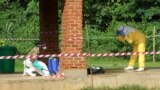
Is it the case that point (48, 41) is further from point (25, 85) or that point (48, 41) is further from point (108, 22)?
point (108, 22)

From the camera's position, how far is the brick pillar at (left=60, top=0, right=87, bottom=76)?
51.4 ft

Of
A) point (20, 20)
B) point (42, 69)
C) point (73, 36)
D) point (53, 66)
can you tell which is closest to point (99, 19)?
point (20, 20)

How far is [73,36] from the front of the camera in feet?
51.6

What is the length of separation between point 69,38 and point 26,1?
25151mm

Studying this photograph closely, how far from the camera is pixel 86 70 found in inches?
622

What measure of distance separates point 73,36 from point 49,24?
320 centimetres

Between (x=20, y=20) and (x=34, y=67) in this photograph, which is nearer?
(x=34, y=67)

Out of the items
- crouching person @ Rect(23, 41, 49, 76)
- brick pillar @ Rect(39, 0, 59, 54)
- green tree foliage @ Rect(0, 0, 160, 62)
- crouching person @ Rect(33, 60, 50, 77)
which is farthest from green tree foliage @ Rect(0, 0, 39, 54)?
crouching person @ Rect(33, 60, 50, 77)

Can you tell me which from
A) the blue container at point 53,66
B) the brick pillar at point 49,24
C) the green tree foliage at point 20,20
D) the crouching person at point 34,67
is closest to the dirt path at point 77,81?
the crouching person at point 34,67

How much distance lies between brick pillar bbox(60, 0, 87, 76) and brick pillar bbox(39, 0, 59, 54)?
2.93 meters

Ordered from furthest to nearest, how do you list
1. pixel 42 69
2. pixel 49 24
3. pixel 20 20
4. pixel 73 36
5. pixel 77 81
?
pixel 20 20 < pixel 49 24 < pixel 42 69 < pixel 73 36 < pixel 77 81

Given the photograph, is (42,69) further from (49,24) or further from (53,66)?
(49,24)

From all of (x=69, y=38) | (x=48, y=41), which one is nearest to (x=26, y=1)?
(x=48, y=41)

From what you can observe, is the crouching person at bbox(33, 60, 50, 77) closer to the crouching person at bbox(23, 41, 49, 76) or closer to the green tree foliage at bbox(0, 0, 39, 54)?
the crouching person at bbox(23, 41, 49, 76)
